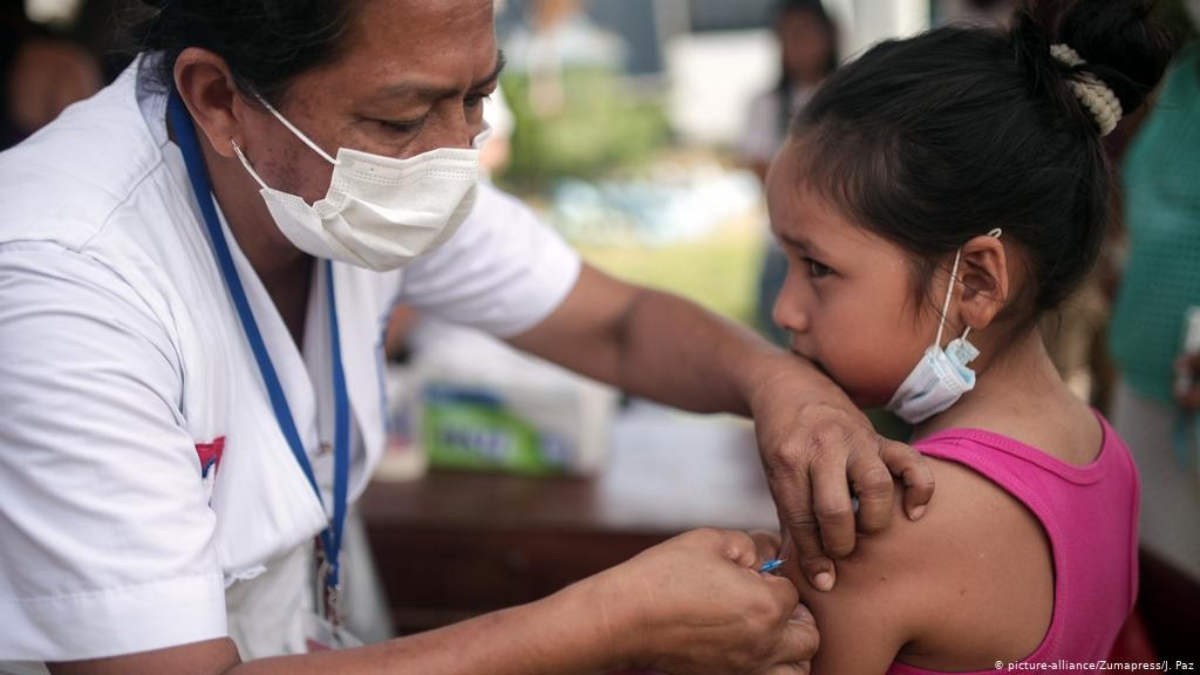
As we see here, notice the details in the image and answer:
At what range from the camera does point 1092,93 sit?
1.37m

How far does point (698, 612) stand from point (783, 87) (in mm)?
4393

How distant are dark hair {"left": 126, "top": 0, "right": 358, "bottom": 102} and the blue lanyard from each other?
0.38 ft

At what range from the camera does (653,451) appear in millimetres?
3082

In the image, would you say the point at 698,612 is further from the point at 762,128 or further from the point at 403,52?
the point at 762,128

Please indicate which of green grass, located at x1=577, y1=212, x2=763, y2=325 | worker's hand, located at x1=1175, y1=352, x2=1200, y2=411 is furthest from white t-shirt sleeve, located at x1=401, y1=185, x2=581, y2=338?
green grass, located at x1=577, y1=212, x2=763, y2=325

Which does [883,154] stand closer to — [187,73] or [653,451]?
[187,73]

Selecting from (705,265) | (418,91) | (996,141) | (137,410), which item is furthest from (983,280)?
(705,265)

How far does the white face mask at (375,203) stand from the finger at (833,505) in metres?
0.58

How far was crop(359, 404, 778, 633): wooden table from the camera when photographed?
2619 mm

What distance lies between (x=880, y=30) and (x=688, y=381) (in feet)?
21.8

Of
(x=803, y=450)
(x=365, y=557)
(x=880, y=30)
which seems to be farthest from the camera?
(x=880, y=30)

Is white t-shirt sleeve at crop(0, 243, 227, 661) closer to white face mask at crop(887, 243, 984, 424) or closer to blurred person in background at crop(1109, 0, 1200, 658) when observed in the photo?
white face mask at crop(887, 243, 984, 424)

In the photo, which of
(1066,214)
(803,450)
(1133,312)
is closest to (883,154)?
(1066,214)

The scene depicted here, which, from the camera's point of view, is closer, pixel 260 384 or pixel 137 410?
pixel 137 410
